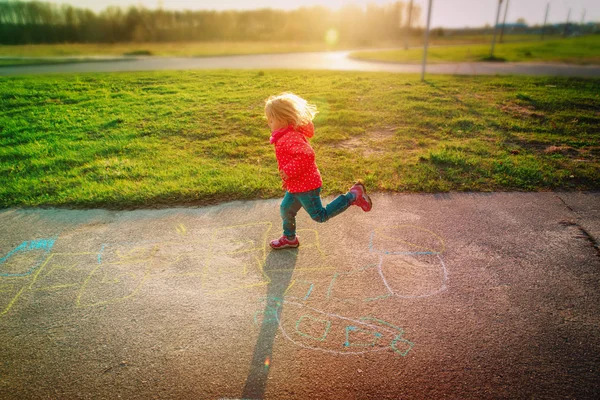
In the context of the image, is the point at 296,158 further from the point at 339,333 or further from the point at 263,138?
the point at 263,138

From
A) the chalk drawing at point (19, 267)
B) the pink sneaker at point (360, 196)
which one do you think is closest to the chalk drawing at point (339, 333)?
the pink sneaker at point (360, 196)

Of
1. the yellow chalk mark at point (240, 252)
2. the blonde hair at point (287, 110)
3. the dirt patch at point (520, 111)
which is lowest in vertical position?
the yellow chalk mark at point (240, 252)

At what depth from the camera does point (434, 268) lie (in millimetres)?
3037

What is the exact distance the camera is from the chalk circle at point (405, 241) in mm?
3291

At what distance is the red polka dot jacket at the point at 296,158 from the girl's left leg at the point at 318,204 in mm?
81

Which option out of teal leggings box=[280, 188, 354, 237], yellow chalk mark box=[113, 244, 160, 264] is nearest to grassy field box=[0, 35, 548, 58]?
yellow chalk mark box=[113, 244, 160, 264]

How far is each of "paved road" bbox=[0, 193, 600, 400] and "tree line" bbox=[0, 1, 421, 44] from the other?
28.2 metres

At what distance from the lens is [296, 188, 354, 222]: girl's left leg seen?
3.10 meters

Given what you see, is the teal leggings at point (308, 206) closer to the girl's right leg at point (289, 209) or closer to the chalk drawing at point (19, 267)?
the girl's right leg at point (289, 209)

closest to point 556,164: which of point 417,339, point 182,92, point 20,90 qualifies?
point 417,339

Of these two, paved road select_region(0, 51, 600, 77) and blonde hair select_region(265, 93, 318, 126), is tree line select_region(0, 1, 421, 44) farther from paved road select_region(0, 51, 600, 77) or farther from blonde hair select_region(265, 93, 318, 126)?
blonde hair select_region(265, 93, 318, 126)

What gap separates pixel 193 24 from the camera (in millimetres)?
43688

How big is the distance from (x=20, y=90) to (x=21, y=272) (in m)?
8.82

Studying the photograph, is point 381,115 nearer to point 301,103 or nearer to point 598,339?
point 301,103
